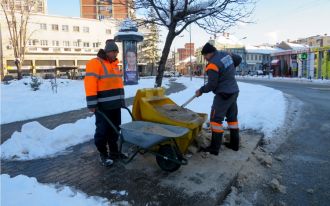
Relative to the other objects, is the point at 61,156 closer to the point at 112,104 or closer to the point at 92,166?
the point at 92,166

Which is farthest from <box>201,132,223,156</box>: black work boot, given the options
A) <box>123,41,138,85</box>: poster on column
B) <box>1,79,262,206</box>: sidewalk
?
<box>123,41,138,85</box>: poster on column

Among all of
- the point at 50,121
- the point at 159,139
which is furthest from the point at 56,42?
the point at 159,139

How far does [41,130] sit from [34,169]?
150 centimetres

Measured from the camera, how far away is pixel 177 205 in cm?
353

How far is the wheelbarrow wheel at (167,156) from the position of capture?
430 centimetres

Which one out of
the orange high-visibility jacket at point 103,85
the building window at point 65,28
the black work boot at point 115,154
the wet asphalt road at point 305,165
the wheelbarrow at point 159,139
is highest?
the building window at point 65,28

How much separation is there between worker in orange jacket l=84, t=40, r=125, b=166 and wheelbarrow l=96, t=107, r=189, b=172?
0.73ft

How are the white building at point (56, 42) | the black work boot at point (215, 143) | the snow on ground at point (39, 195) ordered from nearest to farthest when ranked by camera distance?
the snow on ground at point (39, 195) < the black work boot at point (215, 143) < the white building at point (56, 42)

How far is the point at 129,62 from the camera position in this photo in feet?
75.0

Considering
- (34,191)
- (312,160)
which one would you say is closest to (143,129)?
(34,191)

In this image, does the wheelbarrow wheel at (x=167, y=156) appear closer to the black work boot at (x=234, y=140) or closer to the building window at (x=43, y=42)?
the black work boot at (x=234, y=140)

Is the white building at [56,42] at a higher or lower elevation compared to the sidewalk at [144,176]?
higher

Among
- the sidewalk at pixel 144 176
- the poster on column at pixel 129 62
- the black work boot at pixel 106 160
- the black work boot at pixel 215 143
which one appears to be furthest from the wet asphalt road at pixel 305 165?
the poster on column at pixel 129 62

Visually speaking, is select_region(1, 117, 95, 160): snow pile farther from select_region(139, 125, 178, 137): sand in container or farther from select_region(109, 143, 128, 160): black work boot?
select_region(139, 125, 178, 137): sand in container
